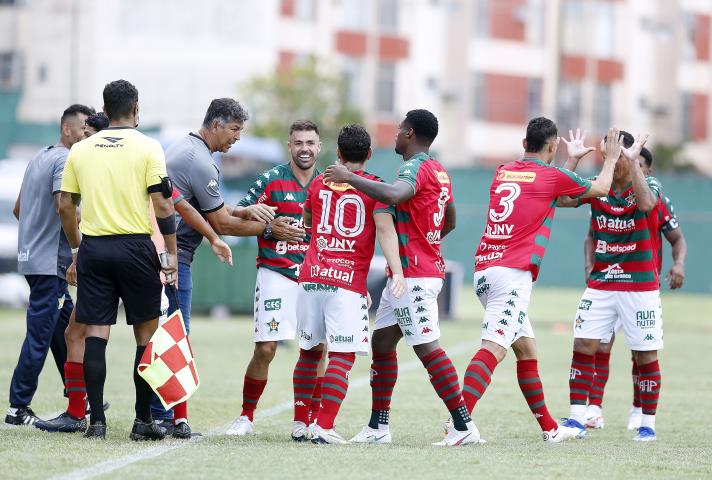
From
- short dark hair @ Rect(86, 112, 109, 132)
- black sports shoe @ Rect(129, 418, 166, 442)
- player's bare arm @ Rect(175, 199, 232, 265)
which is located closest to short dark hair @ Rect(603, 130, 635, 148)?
player's bare arm @ Rect(175, 199, 232, 265)

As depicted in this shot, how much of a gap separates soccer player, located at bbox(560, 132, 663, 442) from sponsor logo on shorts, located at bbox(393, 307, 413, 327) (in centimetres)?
183

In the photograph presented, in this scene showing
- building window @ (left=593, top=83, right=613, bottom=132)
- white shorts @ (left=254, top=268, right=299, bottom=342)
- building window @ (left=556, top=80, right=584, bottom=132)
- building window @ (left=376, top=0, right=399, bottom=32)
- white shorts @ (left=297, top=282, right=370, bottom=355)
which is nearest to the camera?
white shorts @ (left=297, top=282, right=370, bottom=355)

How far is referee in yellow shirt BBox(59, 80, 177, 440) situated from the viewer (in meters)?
8.38

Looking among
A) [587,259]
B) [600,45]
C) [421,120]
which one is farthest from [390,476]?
[600,45]

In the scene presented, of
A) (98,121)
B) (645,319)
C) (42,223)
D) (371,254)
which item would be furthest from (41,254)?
(645,319)

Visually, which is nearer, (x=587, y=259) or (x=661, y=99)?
(x=587, y=259)

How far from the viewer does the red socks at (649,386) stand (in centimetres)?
984

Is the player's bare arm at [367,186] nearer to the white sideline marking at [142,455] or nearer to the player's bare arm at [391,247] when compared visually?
the player's bare arm at [391,247]

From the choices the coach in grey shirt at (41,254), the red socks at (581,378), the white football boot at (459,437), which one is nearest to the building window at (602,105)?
the red socks at (581,378)

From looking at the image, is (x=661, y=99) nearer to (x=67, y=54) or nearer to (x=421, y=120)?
(x=67, y=54)

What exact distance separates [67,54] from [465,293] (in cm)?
1761

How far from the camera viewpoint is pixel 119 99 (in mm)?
8445

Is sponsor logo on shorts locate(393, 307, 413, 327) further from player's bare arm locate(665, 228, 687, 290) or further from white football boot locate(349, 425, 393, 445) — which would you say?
player's bare arm locate(665, 228, 687, 290)

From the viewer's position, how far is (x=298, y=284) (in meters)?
9.10
